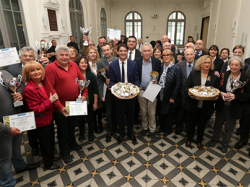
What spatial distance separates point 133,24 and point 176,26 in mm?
3789

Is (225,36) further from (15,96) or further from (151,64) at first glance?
(15,96)

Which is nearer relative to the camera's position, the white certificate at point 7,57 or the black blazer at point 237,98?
the white certificate at point 7,57

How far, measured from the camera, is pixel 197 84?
2.94 m

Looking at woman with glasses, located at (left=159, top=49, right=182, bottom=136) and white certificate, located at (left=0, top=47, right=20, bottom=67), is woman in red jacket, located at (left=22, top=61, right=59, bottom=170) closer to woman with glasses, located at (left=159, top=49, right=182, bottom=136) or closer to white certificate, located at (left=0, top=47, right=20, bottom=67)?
white certificate, located at (left=0, top=47, right=20, bottom=67)

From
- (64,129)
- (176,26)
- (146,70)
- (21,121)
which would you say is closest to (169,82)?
(146,70)

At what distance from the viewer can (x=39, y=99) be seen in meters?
2.29

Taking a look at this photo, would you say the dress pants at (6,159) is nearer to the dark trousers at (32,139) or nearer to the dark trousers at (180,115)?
the dark trousers at (32,139)

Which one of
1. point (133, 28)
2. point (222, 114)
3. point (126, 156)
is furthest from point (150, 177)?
point (133, 28)

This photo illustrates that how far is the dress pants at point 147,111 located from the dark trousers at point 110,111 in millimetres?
590

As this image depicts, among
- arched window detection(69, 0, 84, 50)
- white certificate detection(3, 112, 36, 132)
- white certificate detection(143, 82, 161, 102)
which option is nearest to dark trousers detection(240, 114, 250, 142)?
white certificate detection(143, 82, 161, 102)

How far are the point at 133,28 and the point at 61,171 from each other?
1426cm

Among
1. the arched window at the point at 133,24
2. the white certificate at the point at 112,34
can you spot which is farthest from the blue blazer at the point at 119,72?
the arched window at the point at 133,24

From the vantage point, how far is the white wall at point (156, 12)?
13789 millimetres

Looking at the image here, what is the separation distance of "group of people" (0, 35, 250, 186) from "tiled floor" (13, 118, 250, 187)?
0.15 metres
